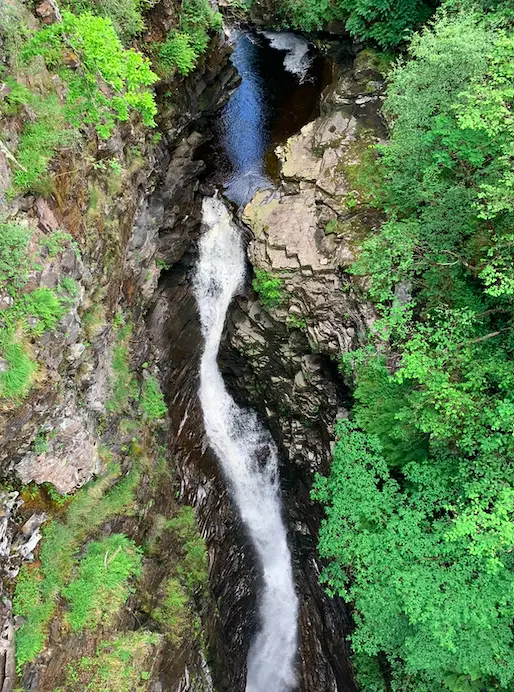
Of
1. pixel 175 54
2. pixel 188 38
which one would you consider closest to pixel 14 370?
pixel 175 54

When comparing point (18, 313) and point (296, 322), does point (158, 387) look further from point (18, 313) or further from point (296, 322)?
point (18, 313)

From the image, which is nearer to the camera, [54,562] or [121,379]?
[54,562]

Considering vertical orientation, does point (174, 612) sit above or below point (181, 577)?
below

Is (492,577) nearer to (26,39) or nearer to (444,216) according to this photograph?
(444,216)

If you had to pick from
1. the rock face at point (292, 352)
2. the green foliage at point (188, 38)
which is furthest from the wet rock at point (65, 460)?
the green foliage at point (188, 38)

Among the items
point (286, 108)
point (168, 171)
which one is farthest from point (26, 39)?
point (286, 108)
